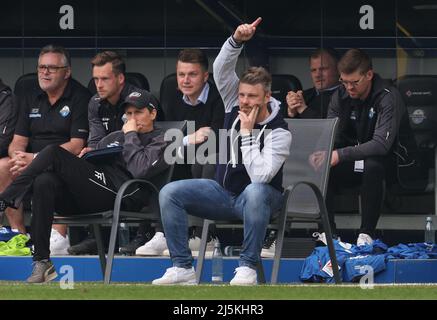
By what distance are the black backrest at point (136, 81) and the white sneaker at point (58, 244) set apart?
1.43 metres

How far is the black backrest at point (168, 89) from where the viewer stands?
11852 mm

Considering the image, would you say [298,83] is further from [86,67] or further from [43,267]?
[43,267]

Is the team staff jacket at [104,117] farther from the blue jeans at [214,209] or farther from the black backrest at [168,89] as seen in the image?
the blue jeans at [214,209]

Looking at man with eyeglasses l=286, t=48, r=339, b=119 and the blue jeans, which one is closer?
the blue jeans

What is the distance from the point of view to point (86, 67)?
12234 mm

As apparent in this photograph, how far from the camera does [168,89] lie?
1195 cm

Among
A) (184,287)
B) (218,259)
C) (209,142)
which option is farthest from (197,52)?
(184,287)

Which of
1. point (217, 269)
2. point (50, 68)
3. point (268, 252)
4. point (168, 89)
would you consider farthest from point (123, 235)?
point (217, 269)

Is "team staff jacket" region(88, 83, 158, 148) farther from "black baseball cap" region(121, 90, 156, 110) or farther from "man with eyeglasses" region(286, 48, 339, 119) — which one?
"man with eyeglasses" region(286, 48, 339, 119)

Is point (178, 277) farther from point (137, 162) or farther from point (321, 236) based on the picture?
point (321, 236)

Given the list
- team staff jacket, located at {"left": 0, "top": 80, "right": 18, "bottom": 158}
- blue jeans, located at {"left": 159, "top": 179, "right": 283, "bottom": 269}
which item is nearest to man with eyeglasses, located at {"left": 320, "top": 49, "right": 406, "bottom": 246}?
blue jeans, located at {"left": 159, "top": 179, "right": 283, "bottom": 269}

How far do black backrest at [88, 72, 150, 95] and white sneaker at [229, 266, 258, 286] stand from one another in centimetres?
319

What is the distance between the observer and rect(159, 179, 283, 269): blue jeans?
29.8 feet

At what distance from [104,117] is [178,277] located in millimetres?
2161
